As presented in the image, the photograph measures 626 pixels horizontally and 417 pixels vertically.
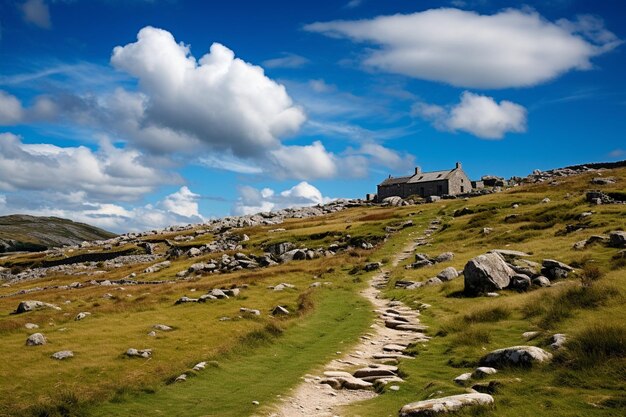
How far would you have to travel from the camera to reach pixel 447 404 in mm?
12414

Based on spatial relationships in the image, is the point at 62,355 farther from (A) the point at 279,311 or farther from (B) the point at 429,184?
(B) the point at 429,184

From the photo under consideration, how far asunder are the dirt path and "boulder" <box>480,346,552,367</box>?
146 inches

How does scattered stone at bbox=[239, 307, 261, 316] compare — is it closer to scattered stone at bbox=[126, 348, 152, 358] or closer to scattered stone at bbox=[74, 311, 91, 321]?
scattered stone at bbox=[126, 348, 152, 358]

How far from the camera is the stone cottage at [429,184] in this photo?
491ft

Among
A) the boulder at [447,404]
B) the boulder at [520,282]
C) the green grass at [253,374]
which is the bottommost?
the green grass at [253,374]

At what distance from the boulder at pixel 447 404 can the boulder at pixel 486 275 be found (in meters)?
20.9

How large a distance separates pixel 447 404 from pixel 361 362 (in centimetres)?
900

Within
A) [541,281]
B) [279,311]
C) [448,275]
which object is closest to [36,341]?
[279,311]

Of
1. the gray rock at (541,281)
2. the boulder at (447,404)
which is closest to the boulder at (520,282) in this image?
the gray rock at (541,281)

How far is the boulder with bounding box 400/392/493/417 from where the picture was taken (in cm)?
1224

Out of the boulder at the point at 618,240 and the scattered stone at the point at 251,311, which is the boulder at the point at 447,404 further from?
the boulder at the point at 618,240

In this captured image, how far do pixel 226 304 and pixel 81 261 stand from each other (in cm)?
10393

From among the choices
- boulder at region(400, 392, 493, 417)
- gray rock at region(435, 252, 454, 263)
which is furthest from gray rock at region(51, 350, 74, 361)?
gray rock at region(435, 252, 454, 263)

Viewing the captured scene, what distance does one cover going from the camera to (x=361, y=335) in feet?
84.7
